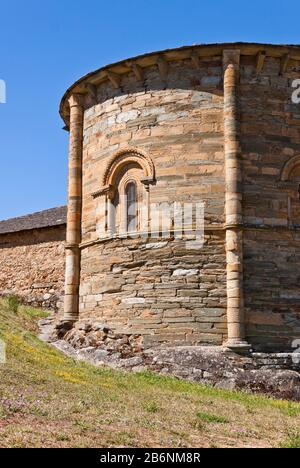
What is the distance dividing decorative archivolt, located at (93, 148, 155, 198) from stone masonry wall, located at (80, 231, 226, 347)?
1.45 meters

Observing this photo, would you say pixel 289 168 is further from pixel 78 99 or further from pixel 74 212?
pixel 78 99

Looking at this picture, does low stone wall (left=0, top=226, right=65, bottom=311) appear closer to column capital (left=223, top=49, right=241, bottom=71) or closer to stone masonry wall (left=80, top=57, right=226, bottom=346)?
stone masonry wall (left=80, top=57, right=226, bottom=346)

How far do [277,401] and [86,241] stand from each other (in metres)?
6.41

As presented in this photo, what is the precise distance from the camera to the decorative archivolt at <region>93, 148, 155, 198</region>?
1452cm

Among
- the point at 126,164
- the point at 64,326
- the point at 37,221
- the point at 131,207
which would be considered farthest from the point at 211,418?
the point at 37,221

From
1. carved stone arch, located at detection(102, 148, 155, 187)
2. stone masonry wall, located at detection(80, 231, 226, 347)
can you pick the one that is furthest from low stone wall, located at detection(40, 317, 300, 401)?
carved stone arch, located at detection(102, 148, 155, 187)

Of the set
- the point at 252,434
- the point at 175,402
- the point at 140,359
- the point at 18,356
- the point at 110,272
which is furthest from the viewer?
the point at 110,272

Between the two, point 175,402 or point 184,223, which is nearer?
point 175,402

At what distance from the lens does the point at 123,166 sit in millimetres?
15172

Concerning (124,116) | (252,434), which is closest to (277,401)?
(252,434)

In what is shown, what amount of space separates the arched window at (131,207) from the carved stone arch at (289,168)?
3.56m

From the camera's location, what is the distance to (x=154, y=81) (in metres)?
15.0

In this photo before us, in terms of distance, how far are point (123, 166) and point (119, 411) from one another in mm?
8010

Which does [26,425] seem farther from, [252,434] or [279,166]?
[279,166]
